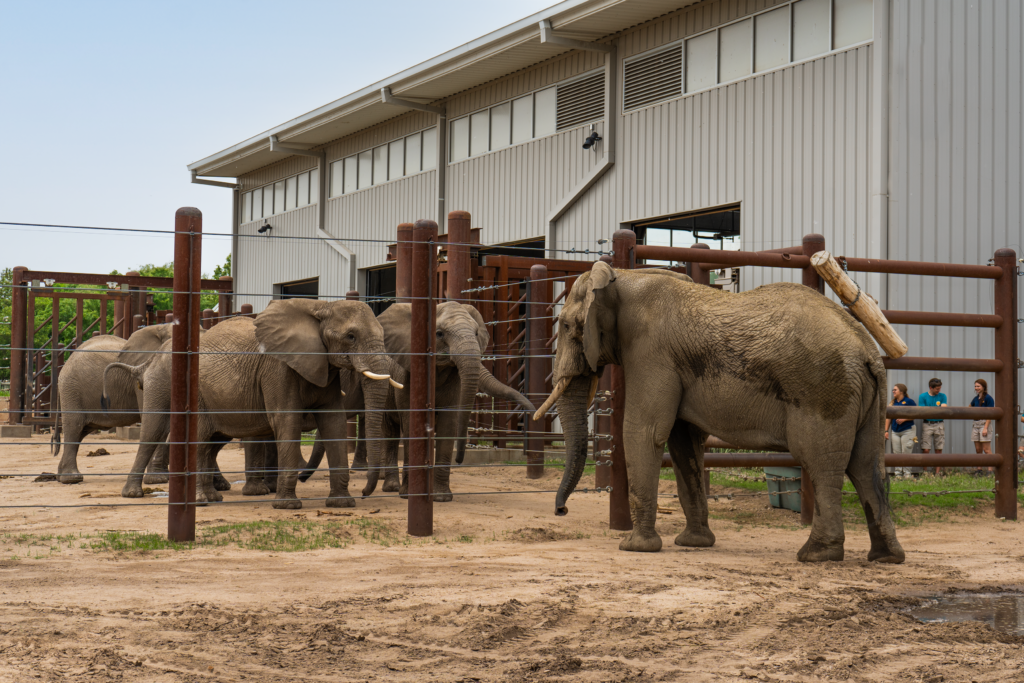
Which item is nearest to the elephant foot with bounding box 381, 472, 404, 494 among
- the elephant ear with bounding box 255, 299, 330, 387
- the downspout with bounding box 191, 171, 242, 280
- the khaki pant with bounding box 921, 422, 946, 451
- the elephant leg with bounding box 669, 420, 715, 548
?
the elephant ear with bounding box 255, 299, 330, 387

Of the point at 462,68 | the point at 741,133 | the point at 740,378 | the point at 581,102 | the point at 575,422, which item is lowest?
the point at 575,422

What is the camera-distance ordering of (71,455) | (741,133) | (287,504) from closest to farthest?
(287,504) → (71,455) → (741,133)

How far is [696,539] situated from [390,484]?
384 cm

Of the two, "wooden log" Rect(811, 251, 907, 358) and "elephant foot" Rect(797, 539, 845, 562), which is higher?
"wooden log" Rect(811, 251, 907, 358)

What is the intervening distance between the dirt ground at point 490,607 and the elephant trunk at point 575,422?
1.65ft

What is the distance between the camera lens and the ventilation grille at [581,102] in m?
18.7

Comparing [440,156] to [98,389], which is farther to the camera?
[440,156]

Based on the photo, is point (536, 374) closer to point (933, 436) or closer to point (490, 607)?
point (933, 436)

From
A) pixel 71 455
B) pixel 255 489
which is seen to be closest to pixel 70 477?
pixel 71 455

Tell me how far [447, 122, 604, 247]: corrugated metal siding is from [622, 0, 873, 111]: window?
1.42 meters

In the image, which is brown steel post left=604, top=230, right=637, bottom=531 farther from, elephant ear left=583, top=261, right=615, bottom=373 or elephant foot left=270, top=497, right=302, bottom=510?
elephant foot left=270, top=497, right=302, bottom=510

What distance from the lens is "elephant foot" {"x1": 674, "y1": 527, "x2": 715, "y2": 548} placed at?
21.1 feet

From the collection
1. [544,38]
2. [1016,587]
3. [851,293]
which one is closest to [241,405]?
[851,293]

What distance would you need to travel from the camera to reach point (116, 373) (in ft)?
35.5
